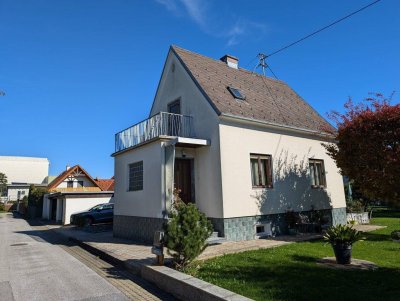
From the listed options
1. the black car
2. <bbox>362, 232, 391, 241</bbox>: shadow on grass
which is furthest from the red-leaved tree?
the black car

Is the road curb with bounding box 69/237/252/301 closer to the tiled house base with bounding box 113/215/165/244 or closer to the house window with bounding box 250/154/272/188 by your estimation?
the tiled house base with bounding box 113/215/165/244

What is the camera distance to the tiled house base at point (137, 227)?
466 inches

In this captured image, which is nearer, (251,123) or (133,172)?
(251,123)

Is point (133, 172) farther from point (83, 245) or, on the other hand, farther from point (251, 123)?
point (251, 123)

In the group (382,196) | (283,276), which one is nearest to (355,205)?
(382,196)

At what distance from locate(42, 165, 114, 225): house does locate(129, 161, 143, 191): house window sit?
15240mm

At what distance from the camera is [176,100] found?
47.7 ft

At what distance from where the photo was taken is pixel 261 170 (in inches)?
512

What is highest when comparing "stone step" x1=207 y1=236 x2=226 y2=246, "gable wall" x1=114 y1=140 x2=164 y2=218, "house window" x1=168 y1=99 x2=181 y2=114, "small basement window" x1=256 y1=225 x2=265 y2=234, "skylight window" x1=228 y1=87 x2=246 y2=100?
"skylight window" x1=228 y1=87 x2=246 y2=100

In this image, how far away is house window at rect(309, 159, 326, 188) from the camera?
15.2m

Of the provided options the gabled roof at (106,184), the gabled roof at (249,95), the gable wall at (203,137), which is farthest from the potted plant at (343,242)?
the gabled roof at (106,184)

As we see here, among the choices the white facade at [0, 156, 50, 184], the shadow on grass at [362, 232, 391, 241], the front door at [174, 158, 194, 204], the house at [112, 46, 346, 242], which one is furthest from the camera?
the white facade at [0, 156, 50, 184]

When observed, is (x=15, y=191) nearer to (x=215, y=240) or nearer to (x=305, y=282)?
(x=215, y=240)

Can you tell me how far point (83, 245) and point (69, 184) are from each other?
26400 millimetres
